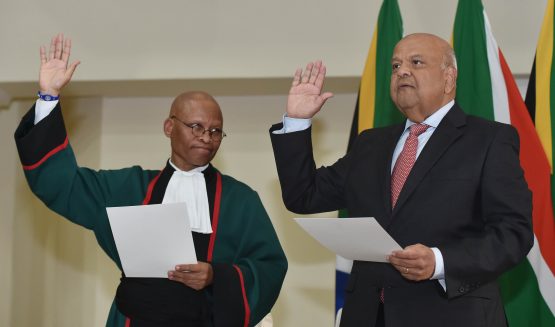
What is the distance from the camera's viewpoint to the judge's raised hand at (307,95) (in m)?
2.71

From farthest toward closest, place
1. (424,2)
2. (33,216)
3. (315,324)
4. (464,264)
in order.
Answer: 1. (33,216)
2. (315,324)
3. (424,2)
4. (464,264)

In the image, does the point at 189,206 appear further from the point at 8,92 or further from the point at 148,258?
the point at 8,92

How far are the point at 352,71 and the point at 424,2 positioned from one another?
1.95 feet

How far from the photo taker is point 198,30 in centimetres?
504

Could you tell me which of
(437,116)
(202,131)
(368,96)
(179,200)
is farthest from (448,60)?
(368,96)

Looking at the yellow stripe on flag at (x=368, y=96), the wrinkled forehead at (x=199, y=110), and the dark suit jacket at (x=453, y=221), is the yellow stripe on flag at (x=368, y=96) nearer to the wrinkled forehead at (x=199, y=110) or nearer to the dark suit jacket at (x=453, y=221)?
the wrinkled forehead at (x=199, y=110)

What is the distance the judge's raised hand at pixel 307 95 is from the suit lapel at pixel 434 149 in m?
0.41

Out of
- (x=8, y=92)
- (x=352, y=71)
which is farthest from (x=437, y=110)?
(x=8, y=92)

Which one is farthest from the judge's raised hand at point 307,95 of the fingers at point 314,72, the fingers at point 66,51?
the fingers at point 66,51

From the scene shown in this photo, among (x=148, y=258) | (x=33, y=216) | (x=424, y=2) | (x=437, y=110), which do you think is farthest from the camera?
(x=33, y=216)

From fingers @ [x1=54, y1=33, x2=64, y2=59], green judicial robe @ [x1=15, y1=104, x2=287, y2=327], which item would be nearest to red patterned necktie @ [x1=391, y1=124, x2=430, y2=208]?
green judicial robe @ [x1=15, y1=104, x2=287, y2=327]

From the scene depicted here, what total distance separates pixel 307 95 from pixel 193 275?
0.81 metres

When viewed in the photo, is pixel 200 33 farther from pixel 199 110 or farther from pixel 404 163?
pixel 404 163

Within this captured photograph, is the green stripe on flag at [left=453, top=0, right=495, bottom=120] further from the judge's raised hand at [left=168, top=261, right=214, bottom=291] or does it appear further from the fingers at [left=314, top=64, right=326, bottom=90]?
the judge's raised hand at [left=168, top=261, right=214, bottom=291]
